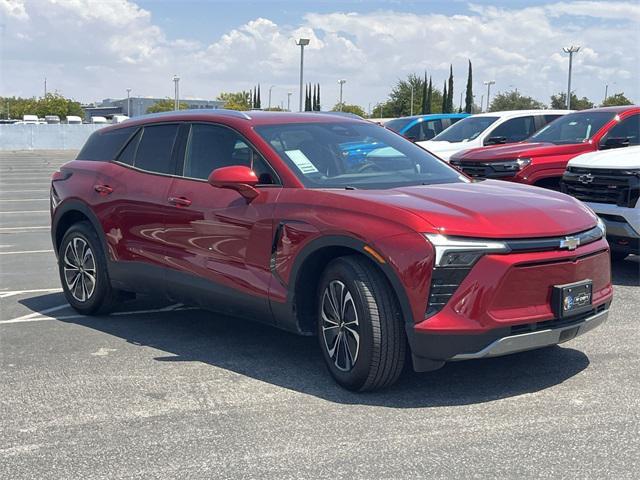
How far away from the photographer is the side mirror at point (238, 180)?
538cm

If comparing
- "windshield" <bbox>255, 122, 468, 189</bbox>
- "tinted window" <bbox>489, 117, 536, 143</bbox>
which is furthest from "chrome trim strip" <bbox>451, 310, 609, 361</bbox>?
"tinted window" <bbox>489, 117, 536, 143</bbox>

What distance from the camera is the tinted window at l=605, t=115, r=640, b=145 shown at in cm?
1025

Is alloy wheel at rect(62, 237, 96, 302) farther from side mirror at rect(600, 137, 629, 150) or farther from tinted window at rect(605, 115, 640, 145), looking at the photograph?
tinted window at rect(605, 115, 640, 145)

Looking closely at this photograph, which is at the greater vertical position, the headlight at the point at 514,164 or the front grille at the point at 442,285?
the headlight at the point at 514,164

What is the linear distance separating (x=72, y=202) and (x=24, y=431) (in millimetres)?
3217

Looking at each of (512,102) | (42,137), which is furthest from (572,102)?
(42,137)

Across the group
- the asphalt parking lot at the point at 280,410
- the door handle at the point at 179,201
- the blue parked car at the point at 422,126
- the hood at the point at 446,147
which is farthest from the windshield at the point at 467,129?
the door handle at the point at 179,201

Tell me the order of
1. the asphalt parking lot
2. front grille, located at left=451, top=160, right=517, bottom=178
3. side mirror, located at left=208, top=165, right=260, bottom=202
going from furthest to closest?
1. front grille, located at left=451, top=160, right=517, bottom=178
2. side mirror, located at left=208, top=165, right=260, bottom=202
3. the asphalt parking lot

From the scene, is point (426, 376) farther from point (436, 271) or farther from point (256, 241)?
point (256, 241)

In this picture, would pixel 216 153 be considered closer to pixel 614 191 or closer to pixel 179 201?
pixel 179 201

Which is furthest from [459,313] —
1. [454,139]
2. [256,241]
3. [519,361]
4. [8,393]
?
[454,139]

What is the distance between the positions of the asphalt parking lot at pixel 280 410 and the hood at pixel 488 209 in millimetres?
969

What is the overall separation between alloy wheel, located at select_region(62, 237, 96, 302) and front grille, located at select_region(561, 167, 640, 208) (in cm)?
495

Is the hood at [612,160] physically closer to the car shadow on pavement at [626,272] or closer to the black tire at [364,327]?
the car shadow on pavement at [626,272]
